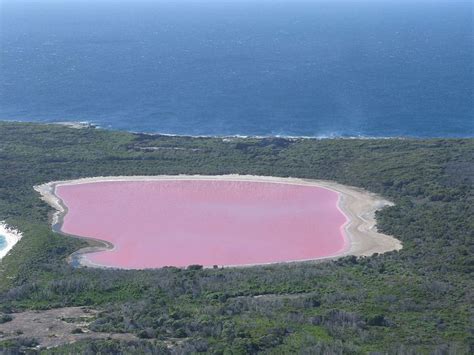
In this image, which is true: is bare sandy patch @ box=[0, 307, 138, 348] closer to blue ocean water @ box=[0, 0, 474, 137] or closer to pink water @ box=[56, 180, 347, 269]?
pink water @ box=[56, 180, 347, 269]

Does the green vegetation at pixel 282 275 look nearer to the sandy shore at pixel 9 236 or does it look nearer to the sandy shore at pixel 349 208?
the sandy shore at pixel 9 236

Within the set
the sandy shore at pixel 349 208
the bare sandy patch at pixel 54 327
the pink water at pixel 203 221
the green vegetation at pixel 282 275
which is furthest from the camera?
the sandy shore at pixel 349 208

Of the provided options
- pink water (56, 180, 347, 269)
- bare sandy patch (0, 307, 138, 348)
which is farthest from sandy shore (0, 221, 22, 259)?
bare sandy patch (0, 307, 138, 348)

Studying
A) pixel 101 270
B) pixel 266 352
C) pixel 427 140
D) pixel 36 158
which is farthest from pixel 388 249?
pixel 36 158

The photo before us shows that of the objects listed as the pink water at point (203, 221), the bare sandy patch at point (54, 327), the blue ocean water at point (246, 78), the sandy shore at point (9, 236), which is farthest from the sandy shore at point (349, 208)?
the blue ocean water at point (246, 78)

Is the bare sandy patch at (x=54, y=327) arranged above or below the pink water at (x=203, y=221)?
below

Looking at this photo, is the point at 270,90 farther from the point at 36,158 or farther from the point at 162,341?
the point at 162,341

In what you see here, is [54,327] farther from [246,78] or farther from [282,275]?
[246,78]
